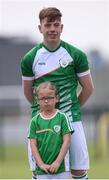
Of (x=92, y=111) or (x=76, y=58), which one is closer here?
(x=76, y=58)

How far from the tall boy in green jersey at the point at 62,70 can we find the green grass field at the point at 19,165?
18.8ft

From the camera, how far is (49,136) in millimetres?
6340

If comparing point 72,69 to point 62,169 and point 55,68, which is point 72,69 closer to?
point 55,68

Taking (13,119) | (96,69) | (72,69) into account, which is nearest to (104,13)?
(96,69)

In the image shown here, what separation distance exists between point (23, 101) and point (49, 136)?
10693mm

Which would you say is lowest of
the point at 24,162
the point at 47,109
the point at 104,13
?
the point at 24,162

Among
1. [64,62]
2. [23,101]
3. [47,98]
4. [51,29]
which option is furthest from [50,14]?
[23,101]

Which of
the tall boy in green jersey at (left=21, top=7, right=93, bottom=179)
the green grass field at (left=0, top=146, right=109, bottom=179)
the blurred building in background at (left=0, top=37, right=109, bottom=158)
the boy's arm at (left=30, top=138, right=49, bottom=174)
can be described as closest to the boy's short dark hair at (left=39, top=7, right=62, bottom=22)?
the tall boy in green jersey at (left=21, top=7, right=93, bottom=179)

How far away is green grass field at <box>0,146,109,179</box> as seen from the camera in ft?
43.3

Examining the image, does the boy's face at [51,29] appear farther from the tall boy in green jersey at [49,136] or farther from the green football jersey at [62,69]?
the tall boy in green jersey at [49,136]

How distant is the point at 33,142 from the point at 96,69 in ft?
31.2

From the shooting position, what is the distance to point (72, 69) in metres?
6.60

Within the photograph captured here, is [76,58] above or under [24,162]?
above

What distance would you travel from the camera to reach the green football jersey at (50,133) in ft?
20.8
